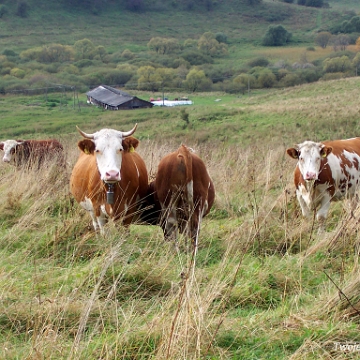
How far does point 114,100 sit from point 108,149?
182ft

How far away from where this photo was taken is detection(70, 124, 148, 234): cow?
19.6ft

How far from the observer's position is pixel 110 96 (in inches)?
2470

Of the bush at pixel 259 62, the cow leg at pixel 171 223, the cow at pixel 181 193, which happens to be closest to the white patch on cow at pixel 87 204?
the cow at pixel 181 193

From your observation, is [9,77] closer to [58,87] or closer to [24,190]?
[58,87]

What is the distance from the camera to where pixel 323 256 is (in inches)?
199

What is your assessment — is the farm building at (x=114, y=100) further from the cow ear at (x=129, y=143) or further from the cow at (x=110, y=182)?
the cow ear at (x=129, y=143)

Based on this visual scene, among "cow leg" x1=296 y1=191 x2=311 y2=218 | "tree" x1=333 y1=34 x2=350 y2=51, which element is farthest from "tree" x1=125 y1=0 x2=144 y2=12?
"cow leg" x1=296 y1=191 x2=311 y2=218

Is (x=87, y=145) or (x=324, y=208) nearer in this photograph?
(x=87, y=145)

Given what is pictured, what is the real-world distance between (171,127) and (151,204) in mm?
26468

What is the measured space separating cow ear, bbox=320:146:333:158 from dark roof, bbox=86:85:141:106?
51.3m

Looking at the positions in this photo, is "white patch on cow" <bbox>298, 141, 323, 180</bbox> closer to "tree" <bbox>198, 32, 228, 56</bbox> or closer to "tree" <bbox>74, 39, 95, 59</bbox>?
"tree" <bbox>74, 39, 95, 59</bbox>

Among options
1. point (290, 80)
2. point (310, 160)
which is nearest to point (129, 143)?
point (310, 160)

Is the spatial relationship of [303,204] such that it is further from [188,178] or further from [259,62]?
[259,62]

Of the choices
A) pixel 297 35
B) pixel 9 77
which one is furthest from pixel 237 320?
pixel 297 35
